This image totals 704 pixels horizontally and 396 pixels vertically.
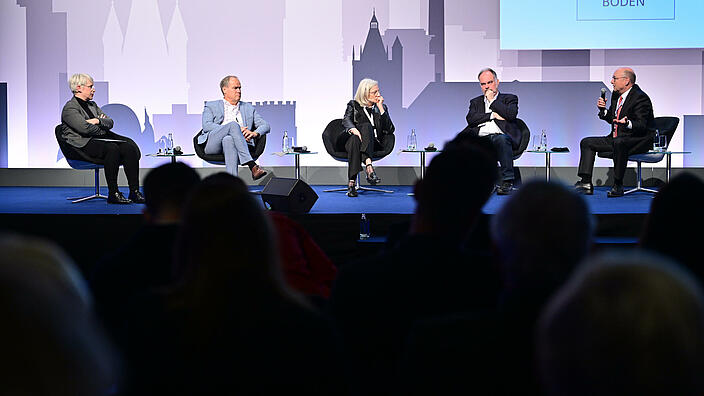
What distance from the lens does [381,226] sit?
4621 millimetres

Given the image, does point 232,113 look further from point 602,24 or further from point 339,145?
point 602,24

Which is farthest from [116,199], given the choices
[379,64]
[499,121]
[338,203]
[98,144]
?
[499,121]

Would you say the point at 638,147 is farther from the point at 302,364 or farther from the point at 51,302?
the point at 51,302

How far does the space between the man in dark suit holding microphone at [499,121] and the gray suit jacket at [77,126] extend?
331 centimetres

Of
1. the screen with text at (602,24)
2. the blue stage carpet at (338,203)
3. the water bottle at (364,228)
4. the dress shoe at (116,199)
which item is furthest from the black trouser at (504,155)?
the dress shoe at (116,199)

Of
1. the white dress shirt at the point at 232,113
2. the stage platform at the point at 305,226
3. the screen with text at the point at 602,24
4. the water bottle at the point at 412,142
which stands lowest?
the stage platform at the point at 305,226

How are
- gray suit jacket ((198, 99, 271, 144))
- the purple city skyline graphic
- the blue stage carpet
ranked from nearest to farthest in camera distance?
the blue stage carpet, gray suit jacket ((198, 99, 271, 144)), the purple city skyline graphic

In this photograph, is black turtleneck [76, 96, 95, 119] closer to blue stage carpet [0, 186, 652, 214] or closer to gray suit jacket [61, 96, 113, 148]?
gray suit jacket [61, 96, 113, 148]

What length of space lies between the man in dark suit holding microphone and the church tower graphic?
3.95ft

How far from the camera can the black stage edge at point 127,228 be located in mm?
4516

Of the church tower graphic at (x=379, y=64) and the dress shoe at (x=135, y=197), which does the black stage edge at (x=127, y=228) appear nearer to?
the dress shoe at (x=135, y=197)

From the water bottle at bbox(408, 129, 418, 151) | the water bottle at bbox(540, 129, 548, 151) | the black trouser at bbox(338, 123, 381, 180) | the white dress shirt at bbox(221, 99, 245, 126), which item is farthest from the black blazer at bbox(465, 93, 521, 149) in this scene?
the white dress shirt at bbox(221, 99, 245, 126)

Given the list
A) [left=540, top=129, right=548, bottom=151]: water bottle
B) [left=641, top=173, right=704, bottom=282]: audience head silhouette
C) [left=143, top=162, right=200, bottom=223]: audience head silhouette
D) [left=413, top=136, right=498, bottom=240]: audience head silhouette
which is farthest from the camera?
[left=540, top=129, right=548, bottom=151]: water bottle

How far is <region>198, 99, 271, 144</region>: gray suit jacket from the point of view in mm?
7340
